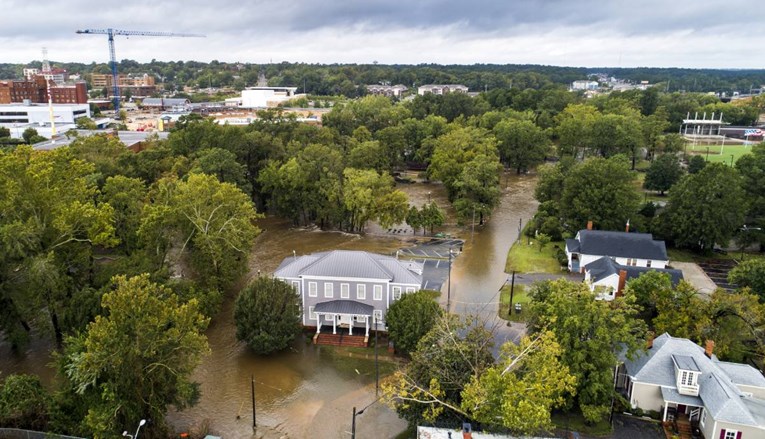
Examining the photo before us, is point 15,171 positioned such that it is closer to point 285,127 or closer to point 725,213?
point 285,127

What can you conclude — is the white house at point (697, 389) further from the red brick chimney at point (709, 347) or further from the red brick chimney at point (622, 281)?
the red brick chimney at point (622, 281)

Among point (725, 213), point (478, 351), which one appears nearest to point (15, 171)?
point (478, 351)

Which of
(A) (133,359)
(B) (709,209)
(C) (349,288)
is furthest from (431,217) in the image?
(A) (133,359)

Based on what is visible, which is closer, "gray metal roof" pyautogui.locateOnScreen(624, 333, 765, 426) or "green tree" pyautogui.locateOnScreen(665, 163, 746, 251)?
Result: "gray metal roof" pyautogui.locateOnScreen(624, 333, 765, 426)

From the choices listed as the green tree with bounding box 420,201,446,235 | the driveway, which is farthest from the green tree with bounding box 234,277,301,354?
the driveway

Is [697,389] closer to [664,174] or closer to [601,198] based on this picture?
[601,198]

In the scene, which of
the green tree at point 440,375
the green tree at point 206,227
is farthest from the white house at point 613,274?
the green tree at point 206,227

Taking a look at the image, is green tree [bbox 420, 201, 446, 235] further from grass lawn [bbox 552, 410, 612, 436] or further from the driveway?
grass lawn [bbox 552, 410, 612, 436]
